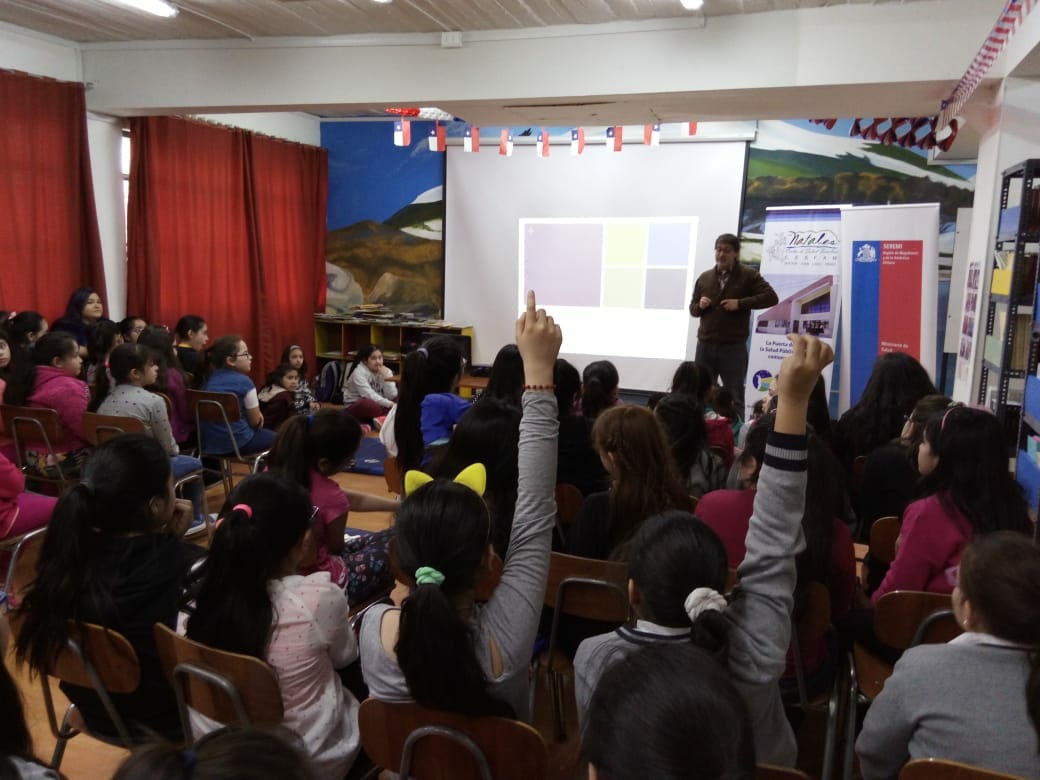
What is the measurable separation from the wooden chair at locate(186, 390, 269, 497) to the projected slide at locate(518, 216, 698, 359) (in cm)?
365

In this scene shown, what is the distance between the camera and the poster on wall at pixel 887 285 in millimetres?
5445

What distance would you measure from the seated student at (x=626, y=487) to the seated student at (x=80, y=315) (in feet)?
14.0

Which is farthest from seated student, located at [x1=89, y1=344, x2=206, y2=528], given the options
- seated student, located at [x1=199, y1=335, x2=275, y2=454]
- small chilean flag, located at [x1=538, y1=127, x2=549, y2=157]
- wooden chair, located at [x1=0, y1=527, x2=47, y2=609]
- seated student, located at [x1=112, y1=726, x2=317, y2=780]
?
small chilean flag, located at [x1=538, y1=127, x2=549, y2=157]

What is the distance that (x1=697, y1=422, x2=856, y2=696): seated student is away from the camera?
5.69ft

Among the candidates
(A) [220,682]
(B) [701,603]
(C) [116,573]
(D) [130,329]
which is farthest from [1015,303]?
Answer: (D) [130,329]

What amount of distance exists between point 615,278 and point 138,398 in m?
4.33

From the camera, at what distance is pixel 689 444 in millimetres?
2629

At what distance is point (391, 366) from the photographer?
752 centimetres

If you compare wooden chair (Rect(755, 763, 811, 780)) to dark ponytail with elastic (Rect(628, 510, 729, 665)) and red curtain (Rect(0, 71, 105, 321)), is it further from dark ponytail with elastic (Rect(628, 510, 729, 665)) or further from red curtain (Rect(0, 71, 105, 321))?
red curtain (Rect(0, 71, 105, 321))

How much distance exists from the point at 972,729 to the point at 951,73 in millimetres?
3669

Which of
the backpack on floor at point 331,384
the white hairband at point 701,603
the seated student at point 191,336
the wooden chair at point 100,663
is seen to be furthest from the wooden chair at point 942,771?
the backpack on floor at point 331,384

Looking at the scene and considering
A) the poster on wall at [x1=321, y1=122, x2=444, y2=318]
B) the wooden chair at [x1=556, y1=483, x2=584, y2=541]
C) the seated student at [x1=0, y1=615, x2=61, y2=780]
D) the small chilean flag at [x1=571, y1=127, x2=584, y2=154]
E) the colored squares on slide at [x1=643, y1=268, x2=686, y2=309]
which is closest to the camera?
the seated student at [x1=0, y1=615, x2=61, y2=780]

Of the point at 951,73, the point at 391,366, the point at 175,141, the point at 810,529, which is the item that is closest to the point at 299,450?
the point at 810,529

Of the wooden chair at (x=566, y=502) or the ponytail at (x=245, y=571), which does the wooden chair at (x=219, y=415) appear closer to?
the wooden chair at (x=566, y=502)
